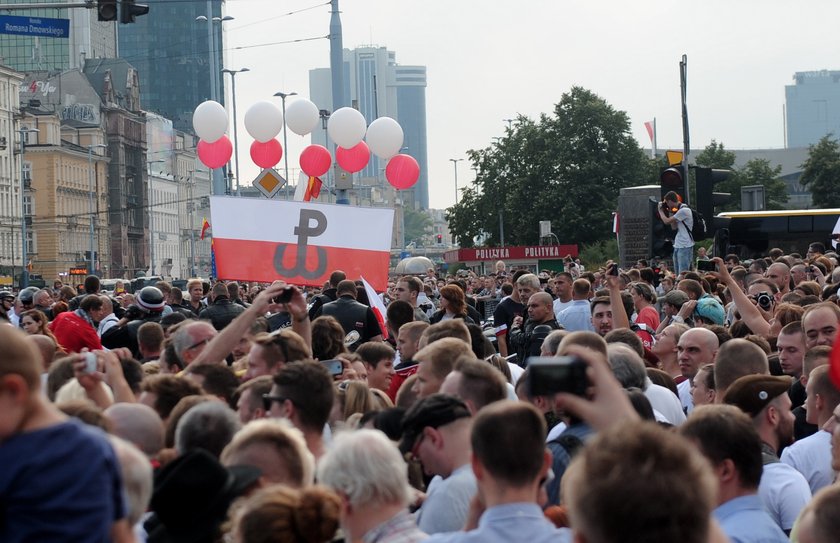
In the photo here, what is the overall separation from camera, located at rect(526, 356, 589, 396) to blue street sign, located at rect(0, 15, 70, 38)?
1778 cm

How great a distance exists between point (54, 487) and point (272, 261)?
438 inches

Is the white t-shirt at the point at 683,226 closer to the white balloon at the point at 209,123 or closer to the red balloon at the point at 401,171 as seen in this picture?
the red balloon at the point at 401,171

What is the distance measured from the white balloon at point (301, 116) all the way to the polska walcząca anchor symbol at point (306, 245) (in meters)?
13.1

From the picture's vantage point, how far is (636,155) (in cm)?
7500

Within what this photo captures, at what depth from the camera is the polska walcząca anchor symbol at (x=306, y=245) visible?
48.2 ft

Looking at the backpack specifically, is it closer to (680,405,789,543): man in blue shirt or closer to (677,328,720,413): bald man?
(677,328,720,413): bald man

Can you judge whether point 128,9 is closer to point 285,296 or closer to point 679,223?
point 679,223

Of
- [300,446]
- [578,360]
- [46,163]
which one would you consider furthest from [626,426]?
[46,163]

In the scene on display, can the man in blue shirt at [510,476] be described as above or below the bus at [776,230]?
below

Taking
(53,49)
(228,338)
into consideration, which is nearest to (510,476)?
(228,338)

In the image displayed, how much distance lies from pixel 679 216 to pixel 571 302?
3.33 metres

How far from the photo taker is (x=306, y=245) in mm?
14742

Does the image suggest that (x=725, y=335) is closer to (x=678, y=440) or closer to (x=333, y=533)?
(x=333, y=533)

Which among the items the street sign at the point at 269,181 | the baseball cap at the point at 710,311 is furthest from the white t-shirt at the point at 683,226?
the street sign at the point at 269,181
